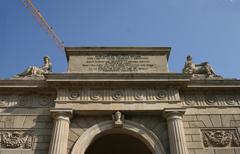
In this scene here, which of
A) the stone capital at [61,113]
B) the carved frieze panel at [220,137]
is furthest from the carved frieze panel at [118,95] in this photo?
the carved frieze panel at [220,137]

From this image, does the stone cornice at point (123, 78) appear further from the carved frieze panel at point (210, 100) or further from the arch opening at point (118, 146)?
the arch opening at point (118, 146)

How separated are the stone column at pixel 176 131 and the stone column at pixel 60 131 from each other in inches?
197

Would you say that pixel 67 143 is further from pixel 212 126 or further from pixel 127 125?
pixel 212 126

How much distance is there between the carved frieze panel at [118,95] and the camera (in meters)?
15.0

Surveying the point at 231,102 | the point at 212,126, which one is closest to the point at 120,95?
the point at 212,126

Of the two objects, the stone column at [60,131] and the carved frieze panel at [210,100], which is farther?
the carved frieze panel at [210,100]

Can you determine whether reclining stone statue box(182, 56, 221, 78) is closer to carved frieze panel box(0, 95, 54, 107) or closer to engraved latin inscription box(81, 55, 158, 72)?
engraved latin inscription box(81, 55, 158, 72)

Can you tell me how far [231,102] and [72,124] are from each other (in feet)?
28.5

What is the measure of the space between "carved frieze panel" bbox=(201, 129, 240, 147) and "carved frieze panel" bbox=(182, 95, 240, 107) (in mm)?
1563

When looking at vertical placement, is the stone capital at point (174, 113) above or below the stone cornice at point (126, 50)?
below

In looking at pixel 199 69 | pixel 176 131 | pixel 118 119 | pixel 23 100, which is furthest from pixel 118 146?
pixel 199 69

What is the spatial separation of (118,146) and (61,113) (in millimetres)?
5171

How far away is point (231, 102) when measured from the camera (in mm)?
15594

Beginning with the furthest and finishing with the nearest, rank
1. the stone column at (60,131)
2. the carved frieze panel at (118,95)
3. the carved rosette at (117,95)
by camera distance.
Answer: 1. the carved rosette at (117,95)
2. the carved frieze panel at (118,95)
3. the stone column at (60,131)
